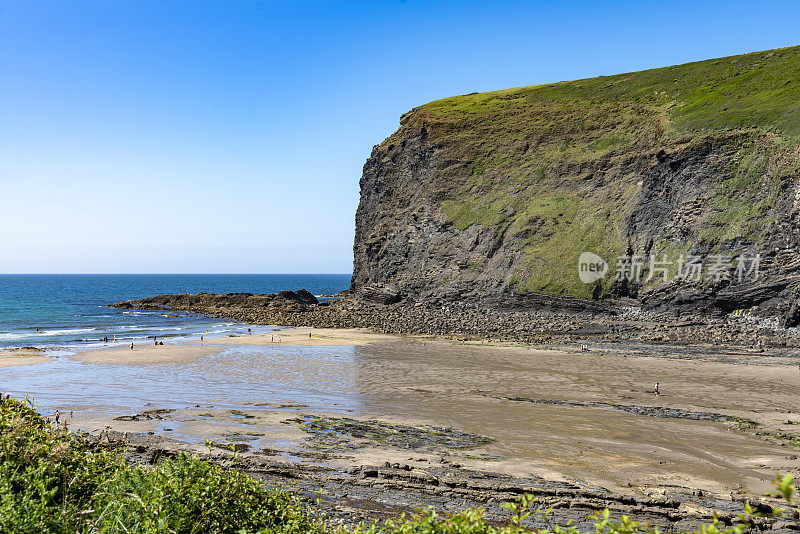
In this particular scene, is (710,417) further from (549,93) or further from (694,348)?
(549,93)

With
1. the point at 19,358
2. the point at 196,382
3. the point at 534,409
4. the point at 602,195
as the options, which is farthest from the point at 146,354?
the point at 602,195

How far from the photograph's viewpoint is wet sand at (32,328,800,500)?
14.8m

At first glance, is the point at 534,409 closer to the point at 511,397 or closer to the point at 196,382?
the point at 511,397

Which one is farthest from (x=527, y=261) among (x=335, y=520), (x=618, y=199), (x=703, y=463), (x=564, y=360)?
(x=335, y=520)

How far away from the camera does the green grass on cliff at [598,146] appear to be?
50969mm

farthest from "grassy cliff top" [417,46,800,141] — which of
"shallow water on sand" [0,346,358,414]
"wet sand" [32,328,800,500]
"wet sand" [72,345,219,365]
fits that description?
"wet sand" [72,345,219,365]

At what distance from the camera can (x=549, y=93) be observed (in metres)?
79.9

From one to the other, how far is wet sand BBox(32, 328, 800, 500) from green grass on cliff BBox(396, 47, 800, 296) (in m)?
19.9

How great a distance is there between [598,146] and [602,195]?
8.22 m

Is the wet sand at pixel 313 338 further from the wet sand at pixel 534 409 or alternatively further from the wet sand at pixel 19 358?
the wet sand at pixel 19 358

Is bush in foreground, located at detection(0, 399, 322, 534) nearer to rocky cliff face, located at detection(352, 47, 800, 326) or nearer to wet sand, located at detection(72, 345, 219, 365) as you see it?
wet sand, located at detection(72, 345, 219, 365)

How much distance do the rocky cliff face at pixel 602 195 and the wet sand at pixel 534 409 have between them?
47.9 feet

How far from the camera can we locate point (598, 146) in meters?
65.6

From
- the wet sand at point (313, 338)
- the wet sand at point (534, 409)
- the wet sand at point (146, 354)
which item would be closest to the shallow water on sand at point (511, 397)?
the wet sand at point (534, 409)
